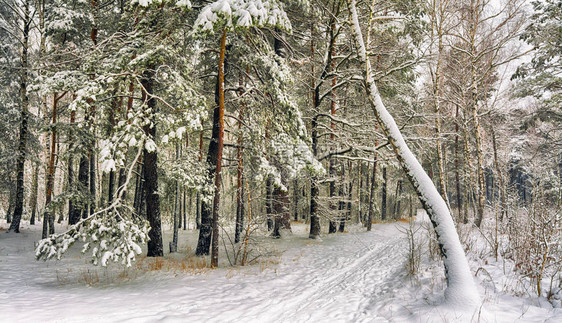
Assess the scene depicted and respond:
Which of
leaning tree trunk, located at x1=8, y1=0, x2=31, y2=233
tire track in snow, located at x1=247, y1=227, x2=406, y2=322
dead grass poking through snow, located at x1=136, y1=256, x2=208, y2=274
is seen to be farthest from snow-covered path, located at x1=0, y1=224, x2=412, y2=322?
leaning tree trunk, located at x1=8, y1=0, x2=31, y2=233

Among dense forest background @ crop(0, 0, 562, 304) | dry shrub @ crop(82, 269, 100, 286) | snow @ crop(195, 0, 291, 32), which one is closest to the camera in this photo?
snow @ crop(195, 0, 291, 32)

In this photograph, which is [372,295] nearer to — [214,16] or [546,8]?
[214,16]

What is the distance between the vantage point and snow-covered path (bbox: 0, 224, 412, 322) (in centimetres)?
456

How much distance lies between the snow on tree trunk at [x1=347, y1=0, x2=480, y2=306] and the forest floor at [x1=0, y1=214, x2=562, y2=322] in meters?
0.28

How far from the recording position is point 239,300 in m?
5.46

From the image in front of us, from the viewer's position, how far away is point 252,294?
5.84 meters

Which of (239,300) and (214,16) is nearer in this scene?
(239,300)

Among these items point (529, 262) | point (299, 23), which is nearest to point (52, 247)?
point (529, 262)

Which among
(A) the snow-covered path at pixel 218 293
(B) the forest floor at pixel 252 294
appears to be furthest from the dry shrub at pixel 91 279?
(A) the snow-covered path at pixel 218 293

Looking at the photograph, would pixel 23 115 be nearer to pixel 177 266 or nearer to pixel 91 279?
pixel 91 279

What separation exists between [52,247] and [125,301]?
1818 mm

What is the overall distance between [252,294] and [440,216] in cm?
409

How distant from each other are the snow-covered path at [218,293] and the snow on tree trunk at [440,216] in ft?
4.17

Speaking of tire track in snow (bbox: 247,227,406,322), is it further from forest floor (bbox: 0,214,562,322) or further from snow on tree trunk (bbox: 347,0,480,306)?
snow on tree trunk (bbox: 347,0,480,306)
